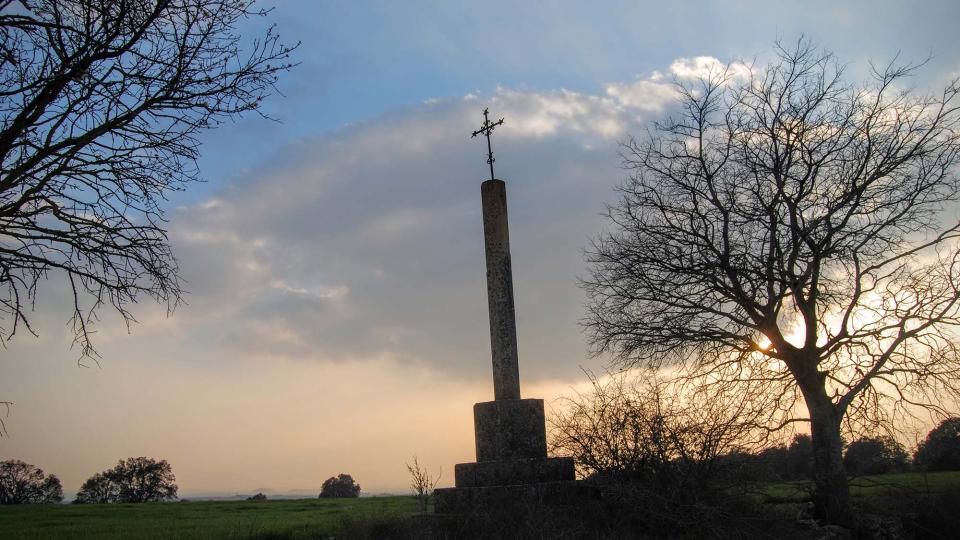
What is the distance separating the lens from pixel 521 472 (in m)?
10.9

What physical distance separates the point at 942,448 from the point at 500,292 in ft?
40.9

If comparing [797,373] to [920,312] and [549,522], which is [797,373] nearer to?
[920,312]

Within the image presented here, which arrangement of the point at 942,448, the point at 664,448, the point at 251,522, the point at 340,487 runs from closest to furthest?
the point at 664,448, the point at 251,522, the point at 942,448, the point at 340,487

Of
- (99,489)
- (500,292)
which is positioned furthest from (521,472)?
(99,489)

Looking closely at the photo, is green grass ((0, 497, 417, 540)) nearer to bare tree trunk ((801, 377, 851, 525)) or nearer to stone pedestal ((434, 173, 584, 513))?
stone pedestal ((434, 173, 584, 513))

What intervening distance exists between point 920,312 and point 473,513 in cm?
902

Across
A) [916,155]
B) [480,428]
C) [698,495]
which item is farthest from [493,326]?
[916,155]

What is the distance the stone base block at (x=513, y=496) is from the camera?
10070mm

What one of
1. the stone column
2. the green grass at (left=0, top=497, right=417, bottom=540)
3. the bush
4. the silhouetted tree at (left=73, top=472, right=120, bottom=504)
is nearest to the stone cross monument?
the stone column

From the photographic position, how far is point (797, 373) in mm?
13172

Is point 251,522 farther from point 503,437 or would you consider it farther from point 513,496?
point 513,496

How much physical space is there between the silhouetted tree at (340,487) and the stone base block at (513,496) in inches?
1141

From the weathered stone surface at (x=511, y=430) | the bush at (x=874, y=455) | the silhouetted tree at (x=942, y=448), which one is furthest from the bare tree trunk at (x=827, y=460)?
the weathered stone surface at (x=511, y=430)

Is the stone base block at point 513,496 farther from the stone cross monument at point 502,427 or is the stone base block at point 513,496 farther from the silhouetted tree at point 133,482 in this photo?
the silhouetted tree at point 133,482
